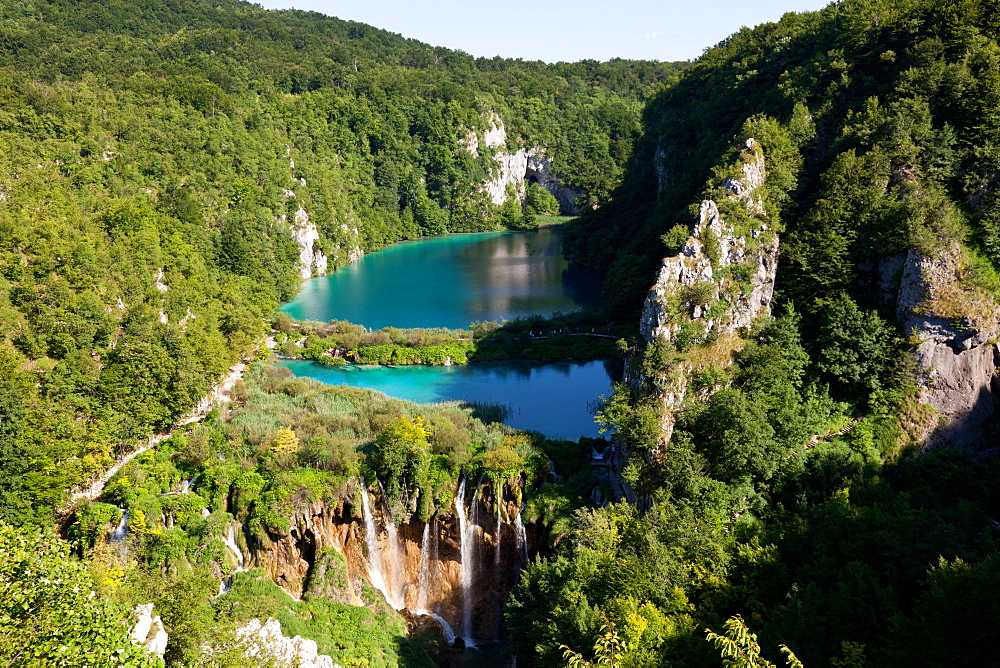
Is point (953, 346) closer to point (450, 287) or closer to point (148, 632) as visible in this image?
point (148, 632)

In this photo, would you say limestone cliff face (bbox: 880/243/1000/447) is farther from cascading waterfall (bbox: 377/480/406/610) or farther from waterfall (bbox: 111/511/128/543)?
waterfall (bbox: 111/511/128/543)

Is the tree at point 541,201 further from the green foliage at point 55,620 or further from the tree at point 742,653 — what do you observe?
the tree at point 742,653

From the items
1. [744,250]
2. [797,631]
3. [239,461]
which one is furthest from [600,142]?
[797,631]

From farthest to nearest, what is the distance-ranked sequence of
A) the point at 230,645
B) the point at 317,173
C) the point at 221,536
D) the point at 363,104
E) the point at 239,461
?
the point at 363,104 < the point at 317,173 < the point at 239,461 < the point at 221,536 < the point at 230,645

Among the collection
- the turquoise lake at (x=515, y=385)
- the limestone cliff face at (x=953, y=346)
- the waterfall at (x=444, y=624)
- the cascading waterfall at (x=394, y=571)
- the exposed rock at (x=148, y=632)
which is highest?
the limestone cliff face at (x=953, y=346)

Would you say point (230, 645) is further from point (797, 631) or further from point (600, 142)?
point (600, 142)

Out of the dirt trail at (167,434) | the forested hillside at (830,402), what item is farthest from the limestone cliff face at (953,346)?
the dirt trail at (167,434)
